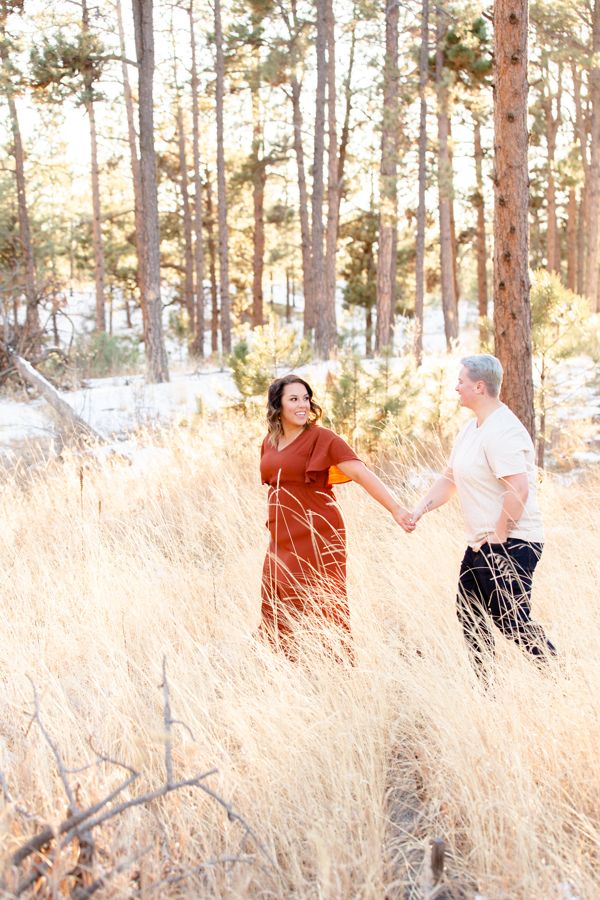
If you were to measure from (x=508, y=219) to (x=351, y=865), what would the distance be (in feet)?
16.0

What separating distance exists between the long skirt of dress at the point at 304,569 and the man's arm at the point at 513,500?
798 millimetres

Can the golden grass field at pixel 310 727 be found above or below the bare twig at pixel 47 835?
below

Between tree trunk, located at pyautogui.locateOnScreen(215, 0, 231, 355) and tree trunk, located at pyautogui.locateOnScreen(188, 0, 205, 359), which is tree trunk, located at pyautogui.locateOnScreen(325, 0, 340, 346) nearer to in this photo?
tree trunk, located at pyautogui.locateOnScreen(215, 0, 231, 355)

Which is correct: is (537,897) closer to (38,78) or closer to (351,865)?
(351,865)

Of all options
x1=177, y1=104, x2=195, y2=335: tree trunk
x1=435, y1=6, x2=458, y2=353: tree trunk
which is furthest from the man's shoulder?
x1=177, y1=104, x2=195, y2=335: tree trunk

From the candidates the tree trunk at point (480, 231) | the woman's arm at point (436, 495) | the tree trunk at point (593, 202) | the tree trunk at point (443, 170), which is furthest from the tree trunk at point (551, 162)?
the woman's arm at point (436, 495)

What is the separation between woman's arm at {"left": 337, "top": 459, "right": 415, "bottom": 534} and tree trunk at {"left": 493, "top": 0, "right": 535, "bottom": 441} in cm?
281

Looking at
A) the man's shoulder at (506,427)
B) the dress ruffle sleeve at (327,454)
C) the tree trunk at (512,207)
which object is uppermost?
the tree trunk at (512,207)

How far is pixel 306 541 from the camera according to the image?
10.3 ft

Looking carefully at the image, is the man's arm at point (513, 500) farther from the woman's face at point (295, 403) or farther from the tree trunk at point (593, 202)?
the tree trunk at point (593, 202)

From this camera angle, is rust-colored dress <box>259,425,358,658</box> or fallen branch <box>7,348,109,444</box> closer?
rust-colored dress <box>259,425,358,658</box>

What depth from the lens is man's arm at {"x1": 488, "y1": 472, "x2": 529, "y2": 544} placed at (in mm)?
2689

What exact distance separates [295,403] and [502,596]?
1.30 meters

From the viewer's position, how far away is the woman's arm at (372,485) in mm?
3047
